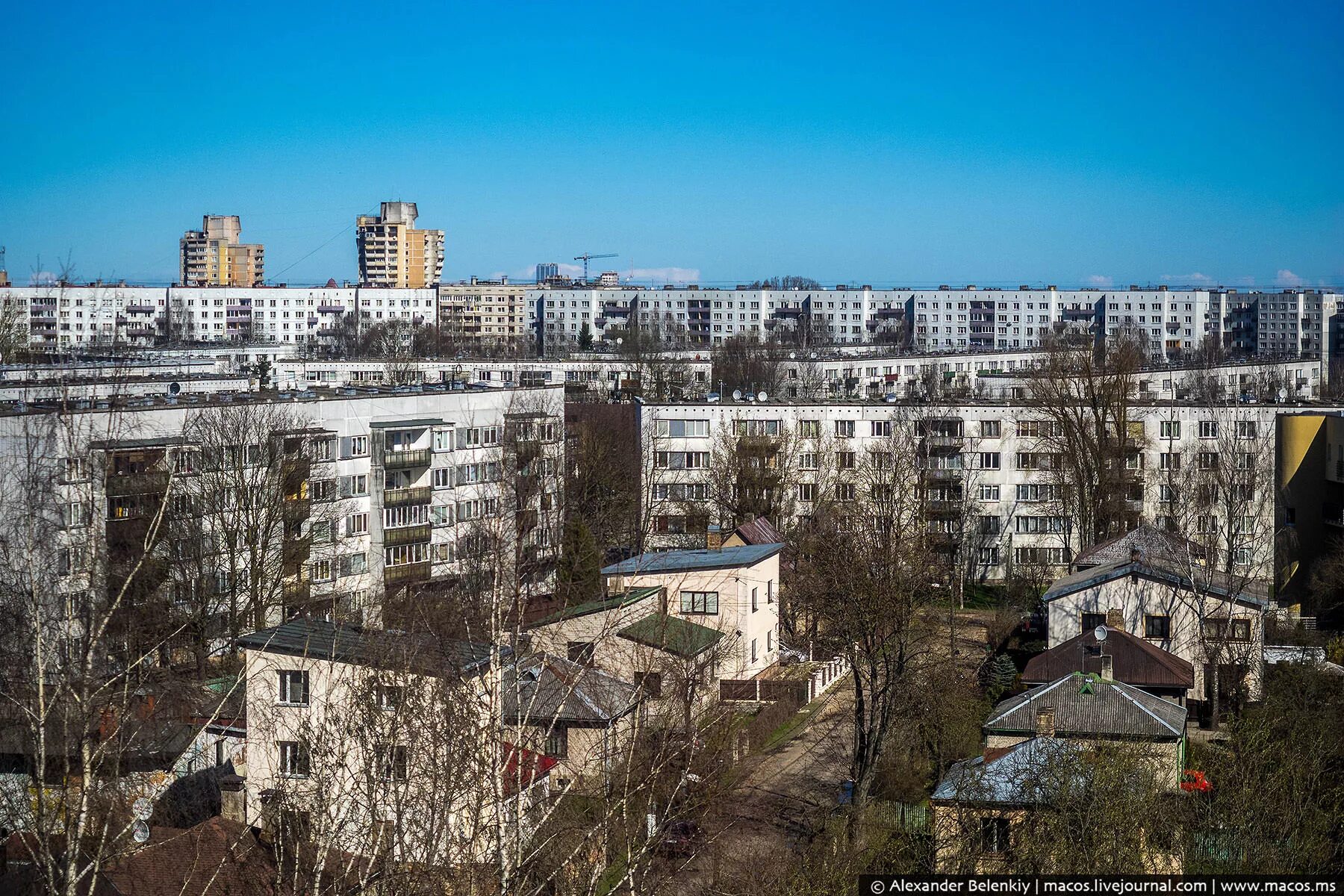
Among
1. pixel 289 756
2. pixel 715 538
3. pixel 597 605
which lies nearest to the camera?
pixel 289 756

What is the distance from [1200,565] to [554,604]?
36.6ft

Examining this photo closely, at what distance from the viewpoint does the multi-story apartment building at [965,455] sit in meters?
31.4

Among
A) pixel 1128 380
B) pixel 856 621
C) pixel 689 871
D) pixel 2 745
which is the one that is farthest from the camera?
pixel 1128 380

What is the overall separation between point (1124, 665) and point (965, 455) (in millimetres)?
13737

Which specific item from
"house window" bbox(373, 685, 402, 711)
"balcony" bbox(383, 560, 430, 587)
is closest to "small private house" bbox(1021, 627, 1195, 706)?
"house window" bbox(373, 685, 402, 711)

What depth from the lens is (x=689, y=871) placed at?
42.8 feet

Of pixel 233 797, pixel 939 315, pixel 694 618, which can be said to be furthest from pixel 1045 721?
pixel 939 315

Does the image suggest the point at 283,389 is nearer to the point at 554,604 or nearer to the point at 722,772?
the point at 554,604

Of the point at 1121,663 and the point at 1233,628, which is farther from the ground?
the point at 1233,628

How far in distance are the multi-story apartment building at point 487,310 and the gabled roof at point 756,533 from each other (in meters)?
64.0

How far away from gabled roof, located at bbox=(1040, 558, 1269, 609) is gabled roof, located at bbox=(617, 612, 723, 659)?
20.0 feet

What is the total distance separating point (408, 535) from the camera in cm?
2809

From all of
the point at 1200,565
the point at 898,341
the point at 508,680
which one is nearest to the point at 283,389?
the point at 1200,565

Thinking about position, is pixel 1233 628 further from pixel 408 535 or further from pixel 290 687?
pixel 408 535
